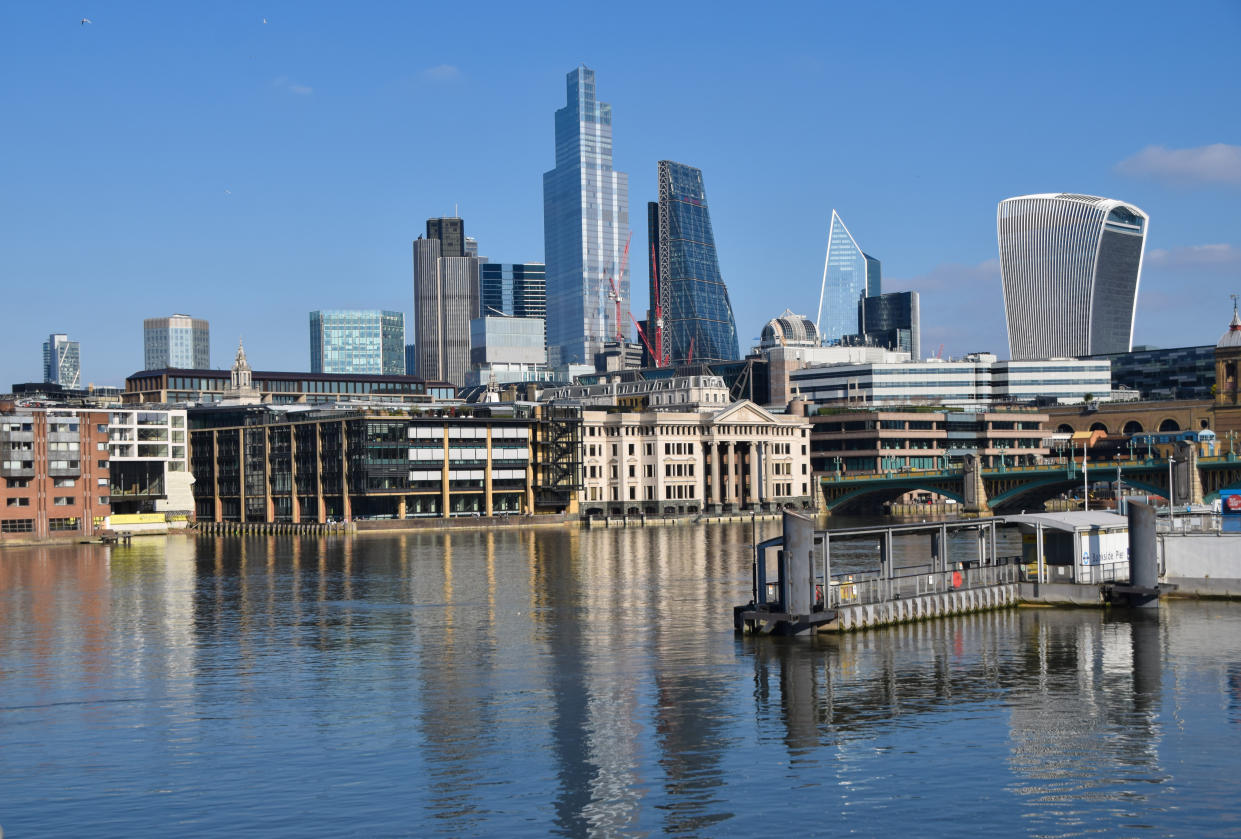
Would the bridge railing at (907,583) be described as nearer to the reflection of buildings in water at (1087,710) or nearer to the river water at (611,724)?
the river water at (611,724)

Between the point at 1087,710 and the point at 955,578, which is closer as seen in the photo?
the point at 1087,710

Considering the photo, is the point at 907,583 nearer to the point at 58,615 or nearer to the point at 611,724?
the point at 611,724

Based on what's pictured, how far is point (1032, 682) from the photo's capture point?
64.0 metres

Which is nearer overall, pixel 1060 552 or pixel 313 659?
pixel 313 659

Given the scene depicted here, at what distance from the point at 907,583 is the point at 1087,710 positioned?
3047 centimetres

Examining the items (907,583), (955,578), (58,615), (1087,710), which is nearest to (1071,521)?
(955,578)

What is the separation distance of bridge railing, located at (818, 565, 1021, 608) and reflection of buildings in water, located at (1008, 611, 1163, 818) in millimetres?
5563

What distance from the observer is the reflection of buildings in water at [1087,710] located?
47.0 m

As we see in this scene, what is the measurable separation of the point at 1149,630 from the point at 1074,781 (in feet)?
112

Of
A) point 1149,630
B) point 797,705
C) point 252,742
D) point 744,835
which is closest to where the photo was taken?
point 744,835

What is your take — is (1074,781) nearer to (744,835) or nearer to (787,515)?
(744,835)

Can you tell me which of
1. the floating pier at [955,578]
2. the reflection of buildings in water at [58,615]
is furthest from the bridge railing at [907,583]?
the reflection of buildings in water at [58,615]

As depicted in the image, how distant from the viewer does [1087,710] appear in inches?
2275

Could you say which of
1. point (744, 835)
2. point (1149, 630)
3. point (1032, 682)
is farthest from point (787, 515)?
point (744, 835)
